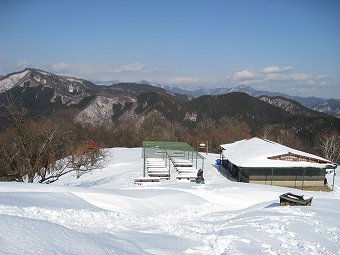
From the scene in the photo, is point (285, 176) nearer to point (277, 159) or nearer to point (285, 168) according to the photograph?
point (285, 168)

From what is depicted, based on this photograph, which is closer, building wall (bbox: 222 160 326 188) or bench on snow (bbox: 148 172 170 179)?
bench on snow (bbox: 148 172 170 179)

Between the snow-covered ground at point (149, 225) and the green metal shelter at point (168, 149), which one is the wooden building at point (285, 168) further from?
the snow-covered ground at point (149, 225)

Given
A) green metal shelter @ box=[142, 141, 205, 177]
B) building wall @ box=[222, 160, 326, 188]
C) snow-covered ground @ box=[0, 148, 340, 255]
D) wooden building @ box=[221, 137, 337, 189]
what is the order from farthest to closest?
green metal shelter @ box=[142, 141, 205, 177] → building wall @ box=[222, 160, 326, 188] → wooden building @ box=[221, 137, 337, 189] → snow-covered ground @ box=[0, 148, 340, 255]

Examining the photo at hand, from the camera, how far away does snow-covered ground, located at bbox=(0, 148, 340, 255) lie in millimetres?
6894

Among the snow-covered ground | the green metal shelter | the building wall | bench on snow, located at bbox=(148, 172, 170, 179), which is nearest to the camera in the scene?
the snow-covered ground

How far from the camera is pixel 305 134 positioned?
103125mm

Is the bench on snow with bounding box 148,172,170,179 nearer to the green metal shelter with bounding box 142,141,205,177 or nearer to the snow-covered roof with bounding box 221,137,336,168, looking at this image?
the snow-covered roof with bounding box 221,137,336,168

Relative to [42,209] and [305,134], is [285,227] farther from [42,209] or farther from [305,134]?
[305,134]

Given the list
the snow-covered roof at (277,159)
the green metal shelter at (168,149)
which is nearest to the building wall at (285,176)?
the snow-covered roof at (277,159)

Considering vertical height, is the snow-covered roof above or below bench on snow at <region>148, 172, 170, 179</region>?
above

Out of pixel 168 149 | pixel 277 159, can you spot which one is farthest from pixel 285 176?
pixel 168 149

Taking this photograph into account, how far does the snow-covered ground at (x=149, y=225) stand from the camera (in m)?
6.89

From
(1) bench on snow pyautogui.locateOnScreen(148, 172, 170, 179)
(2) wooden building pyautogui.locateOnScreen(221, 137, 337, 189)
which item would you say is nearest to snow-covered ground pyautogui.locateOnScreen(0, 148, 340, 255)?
(1) bench on snow pyautogui.locateOnScreen(148, 172, 170, 179)

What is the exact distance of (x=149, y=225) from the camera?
11000 mm
